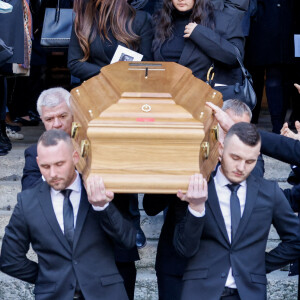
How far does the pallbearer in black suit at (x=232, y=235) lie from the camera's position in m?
3.73

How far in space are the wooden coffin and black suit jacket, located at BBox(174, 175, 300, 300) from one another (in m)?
0.38

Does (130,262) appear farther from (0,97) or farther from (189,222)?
(0,97)

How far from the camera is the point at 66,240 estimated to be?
3.71 metres

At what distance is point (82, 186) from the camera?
3766mm

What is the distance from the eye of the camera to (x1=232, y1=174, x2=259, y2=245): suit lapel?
3.75 m

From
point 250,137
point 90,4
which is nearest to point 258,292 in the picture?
point 250,137

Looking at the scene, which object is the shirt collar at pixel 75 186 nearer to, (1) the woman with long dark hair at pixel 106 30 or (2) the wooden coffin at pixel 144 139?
(2) the wooden coffin at pixel 144 139

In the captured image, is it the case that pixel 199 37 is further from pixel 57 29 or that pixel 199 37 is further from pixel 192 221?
pixel 192 221

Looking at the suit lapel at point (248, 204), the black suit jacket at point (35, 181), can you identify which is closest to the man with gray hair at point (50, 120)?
the black suit jacket at point (35, 181)

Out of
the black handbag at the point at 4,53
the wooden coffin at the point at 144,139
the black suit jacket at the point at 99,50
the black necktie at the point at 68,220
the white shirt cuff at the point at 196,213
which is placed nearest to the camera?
the wooden coffin at the point at 144,139

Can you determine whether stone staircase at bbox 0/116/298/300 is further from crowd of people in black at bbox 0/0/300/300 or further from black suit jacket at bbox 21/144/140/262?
black suit jacket at bbox 21/144/140/262

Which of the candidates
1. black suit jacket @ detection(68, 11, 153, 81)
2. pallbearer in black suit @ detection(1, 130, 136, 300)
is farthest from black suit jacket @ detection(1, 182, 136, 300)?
black suit jacket @ detection(68, 11, 153, 81)

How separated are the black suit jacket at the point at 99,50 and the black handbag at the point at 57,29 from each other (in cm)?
68

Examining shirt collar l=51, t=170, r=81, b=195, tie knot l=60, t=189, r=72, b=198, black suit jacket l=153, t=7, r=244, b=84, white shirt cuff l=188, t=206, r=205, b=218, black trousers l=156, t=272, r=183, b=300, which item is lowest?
black trousers l=156, t=272, r=183, b=300
